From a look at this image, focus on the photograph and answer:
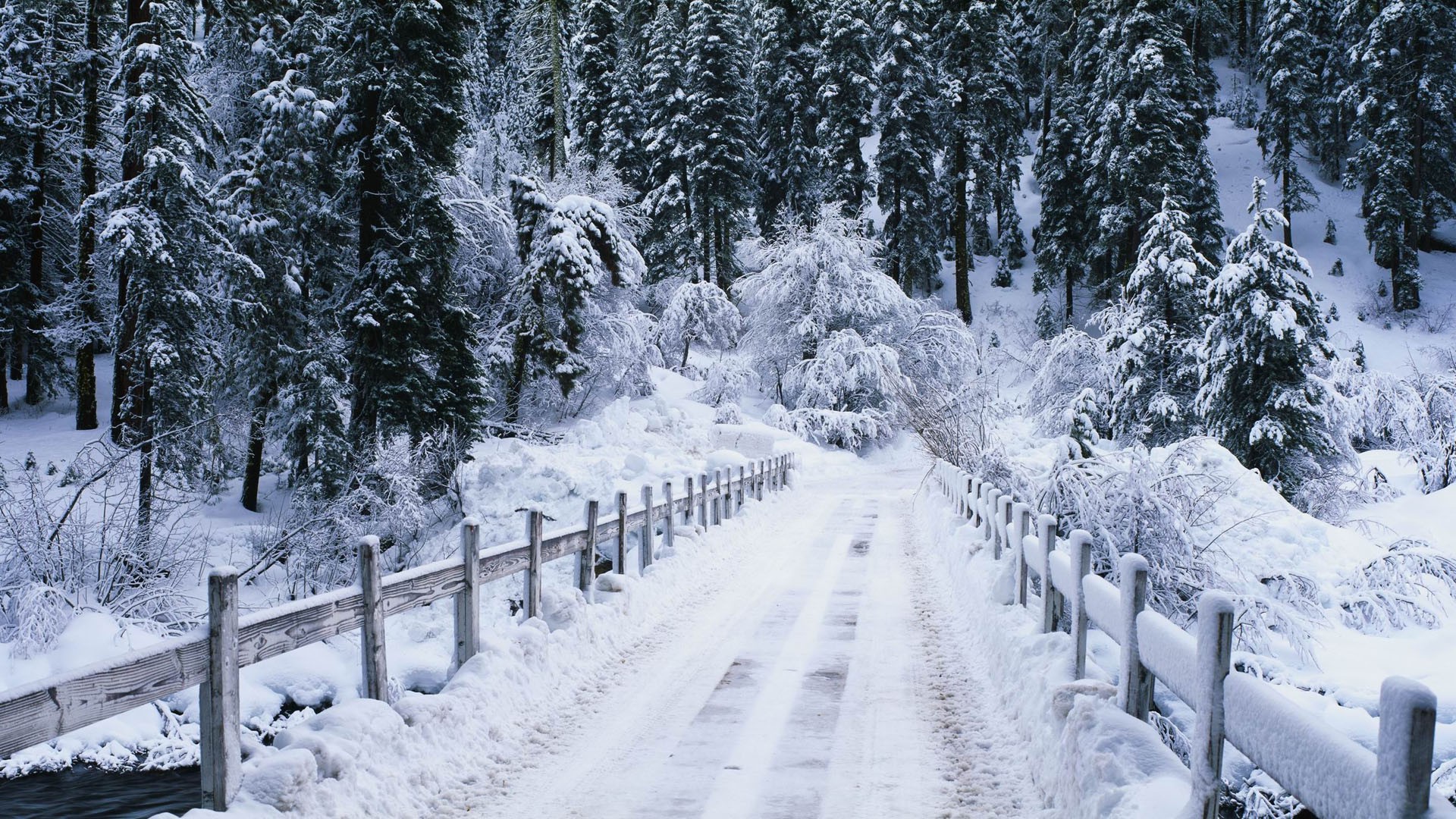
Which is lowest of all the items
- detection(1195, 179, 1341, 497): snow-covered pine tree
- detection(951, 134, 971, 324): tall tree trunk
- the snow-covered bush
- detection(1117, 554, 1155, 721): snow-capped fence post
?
detection(1117, 554, 1155, 721): snow-capped fence post

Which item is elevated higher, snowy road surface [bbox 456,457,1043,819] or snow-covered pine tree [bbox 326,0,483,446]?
snow-covered pine tree [bbox 326,0,483,446]

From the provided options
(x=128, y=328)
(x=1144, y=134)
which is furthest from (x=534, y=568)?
(x=1144, y=134)

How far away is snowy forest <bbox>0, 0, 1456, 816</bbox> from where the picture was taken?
1242 centimetres

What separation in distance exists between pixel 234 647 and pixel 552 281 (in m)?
24.1

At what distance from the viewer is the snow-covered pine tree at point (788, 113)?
54.1 metres

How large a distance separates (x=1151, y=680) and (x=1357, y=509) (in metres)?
15.5

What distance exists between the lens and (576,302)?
27938 mm

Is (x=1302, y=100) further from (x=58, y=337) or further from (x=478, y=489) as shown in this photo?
(x=58, y=337)

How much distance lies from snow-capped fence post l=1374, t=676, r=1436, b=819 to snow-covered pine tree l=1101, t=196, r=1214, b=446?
76.4 ft

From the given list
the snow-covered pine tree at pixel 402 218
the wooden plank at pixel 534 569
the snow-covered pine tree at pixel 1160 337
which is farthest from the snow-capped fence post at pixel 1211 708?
the snow-covered pine tree at pixel 1160 337

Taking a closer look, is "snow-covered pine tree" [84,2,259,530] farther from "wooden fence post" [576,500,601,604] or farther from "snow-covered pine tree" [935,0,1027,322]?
"snow-covered pine tree" [935,0,1027,322]

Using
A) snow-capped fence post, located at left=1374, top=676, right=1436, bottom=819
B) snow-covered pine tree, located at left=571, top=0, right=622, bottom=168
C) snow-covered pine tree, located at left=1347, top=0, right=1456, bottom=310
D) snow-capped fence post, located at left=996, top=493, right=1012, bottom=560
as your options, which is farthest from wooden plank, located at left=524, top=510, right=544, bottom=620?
snow-covered pine tree, located at left=1347, top=0, right=1456, bottom=310

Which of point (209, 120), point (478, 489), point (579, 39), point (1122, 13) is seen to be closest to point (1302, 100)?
point (1122, 13)

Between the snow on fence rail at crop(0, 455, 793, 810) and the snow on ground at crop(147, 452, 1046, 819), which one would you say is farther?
the snow on ground at crop(147, 452, 1046, 819)
